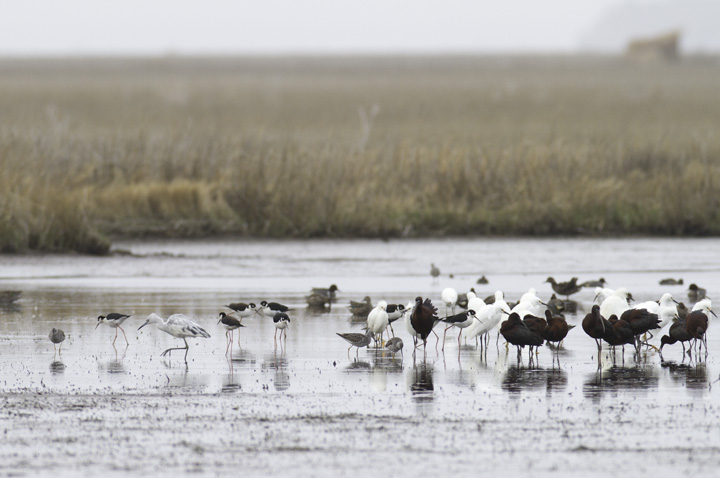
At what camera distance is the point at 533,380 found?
29.9 ft

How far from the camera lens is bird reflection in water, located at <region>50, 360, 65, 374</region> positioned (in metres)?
9.46

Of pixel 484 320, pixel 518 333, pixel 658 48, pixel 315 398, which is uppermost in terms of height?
pixel 658 48

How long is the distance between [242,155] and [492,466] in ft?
53.7

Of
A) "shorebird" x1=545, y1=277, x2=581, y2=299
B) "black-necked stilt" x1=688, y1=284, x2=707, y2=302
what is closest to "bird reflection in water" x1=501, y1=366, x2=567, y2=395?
"shorebird" x1=545, y1=277, x2=581, y2=299

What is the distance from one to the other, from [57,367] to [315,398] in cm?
265

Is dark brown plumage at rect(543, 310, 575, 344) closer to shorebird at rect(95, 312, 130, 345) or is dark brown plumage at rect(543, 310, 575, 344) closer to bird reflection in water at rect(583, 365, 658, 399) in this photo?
bird reflection in water at rect(583, 365, 658, 399)

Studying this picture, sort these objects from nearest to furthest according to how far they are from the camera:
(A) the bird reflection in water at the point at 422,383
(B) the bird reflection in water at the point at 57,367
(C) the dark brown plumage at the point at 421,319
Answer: (A) the bird reflection in water at the point at 422,383 → (B) the bird reflection in water at the point at 57,367 → (C) the dark brown plumage at the point at 421,319

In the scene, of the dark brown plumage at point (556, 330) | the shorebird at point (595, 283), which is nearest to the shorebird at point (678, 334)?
the dark brown plumage at point (556, 330)

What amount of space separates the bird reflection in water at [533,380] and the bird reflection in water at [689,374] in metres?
0.97

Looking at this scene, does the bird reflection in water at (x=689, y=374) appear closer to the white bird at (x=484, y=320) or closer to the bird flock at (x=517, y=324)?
the bird flock at (x=517, y=324)

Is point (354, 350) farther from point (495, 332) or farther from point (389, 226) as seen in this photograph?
point (389, 226)

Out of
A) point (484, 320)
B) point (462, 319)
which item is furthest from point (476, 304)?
point (484, 320)

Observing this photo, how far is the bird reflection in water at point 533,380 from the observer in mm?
8773

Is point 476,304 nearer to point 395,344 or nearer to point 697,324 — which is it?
point 395,344
